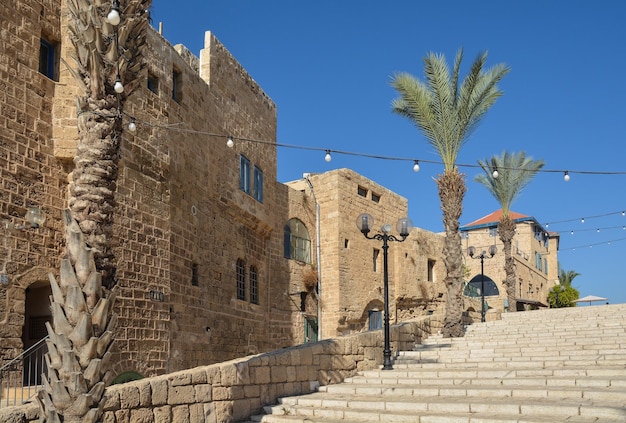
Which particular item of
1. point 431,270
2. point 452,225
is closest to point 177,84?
point 452,225

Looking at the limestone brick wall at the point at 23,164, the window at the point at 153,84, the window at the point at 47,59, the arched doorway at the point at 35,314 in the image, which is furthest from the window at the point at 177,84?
the arched doorway at the point at 35,314

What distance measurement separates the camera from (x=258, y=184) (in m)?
19.7

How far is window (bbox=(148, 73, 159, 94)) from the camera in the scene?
13836 mm

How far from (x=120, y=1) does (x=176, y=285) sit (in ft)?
28.3

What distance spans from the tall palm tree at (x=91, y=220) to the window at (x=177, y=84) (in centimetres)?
827

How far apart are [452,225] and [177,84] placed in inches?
328

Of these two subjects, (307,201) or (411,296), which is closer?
(307,201)

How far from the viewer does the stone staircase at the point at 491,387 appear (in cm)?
759

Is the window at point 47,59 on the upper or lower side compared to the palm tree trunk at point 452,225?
upper

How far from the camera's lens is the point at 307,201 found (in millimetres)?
23875

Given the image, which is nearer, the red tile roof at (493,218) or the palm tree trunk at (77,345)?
the palm tree trunk at (77,345)

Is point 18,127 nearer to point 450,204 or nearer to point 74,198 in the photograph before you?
point 74,198

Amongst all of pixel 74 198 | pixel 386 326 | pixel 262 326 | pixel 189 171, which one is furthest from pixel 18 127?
pixel 262 326

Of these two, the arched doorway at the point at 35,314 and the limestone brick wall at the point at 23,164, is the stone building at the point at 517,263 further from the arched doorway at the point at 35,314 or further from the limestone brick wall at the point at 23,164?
the limestone brick wall at the point at 23,164
